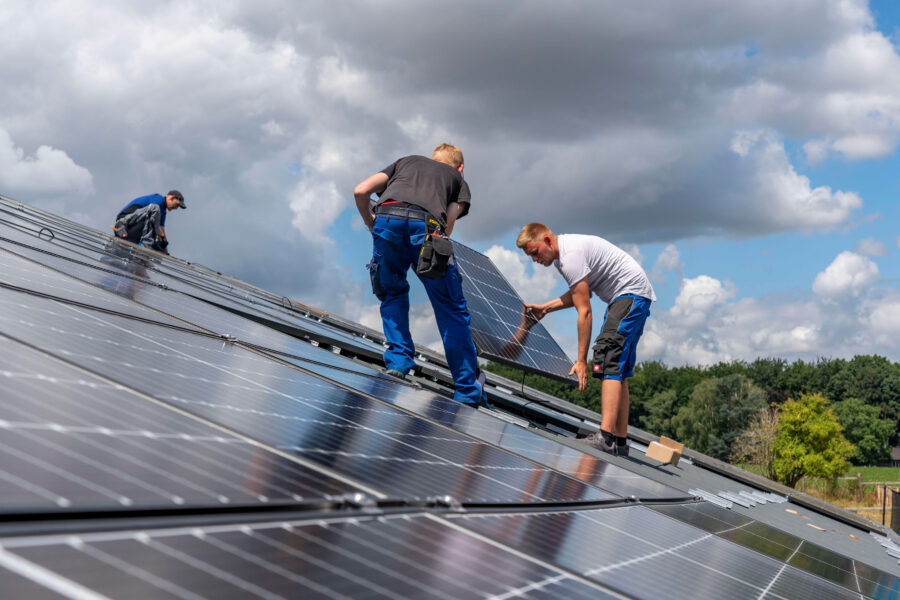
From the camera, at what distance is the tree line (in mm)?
67875

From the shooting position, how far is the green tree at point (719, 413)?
9200 cm

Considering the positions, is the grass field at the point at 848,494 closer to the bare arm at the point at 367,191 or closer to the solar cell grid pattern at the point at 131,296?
the bare arm at the point at 367,191

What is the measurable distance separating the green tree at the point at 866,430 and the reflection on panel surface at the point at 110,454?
122246 mm

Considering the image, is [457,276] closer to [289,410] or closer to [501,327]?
[501,327]

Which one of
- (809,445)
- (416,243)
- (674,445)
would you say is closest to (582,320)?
(416,243)

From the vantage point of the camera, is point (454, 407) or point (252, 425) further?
point (454, 407)

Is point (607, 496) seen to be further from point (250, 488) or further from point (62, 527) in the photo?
point (62, 527)

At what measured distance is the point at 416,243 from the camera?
21.9 ft

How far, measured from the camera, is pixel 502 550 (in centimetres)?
217

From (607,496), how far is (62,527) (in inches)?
129

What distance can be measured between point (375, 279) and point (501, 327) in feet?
11.3

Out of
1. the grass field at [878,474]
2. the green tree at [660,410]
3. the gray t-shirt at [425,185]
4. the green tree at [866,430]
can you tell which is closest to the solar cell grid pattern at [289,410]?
the gray t-shirt at [425,185]

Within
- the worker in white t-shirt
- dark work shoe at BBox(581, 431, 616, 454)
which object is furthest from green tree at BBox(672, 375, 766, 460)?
the worker in white t-shirt

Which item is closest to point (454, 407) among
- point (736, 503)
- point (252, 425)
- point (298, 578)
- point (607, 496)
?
point (607, 496)
